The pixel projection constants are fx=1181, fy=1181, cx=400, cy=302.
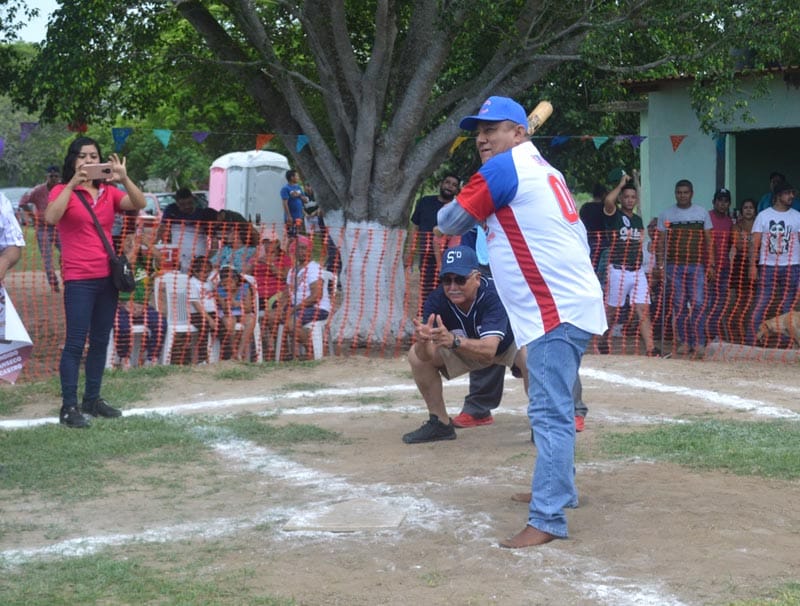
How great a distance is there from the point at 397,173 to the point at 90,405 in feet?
18.5

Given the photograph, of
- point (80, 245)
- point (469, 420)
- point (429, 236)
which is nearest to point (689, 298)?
point (429, 236)

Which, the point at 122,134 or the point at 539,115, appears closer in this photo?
the point at 539,115

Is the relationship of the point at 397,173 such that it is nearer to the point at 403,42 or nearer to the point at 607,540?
the point at 403,42

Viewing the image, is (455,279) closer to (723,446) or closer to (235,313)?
(723,446)

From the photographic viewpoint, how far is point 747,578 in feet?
15.8

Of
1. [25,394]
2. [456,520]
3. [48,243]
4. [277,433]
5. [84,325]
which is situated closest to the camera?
[456,520]

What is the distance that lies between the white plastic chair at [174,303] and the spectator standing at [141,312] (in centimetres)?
8

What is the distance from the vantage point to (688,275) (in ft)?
43.2

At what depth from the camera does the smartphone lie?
816 centimetres

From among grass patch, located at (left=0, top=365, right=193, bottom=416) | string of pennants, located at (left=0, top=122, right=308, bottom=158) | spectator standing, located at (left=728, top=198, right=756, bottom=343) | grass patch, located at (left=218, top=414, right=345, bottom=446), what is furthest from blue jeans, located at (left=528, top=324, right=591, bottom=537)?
string of pennants, located at (left=0, top=122, right=308, bottom=158)

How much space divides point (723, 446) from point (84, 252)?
4.55m

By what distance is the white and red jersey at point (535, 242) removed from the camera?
540cm

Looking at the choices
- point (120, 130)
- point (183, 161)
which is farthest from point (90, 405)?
point (183, 161)

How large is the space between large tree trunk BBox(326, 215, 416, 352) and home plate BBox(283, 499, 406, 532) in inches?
278
